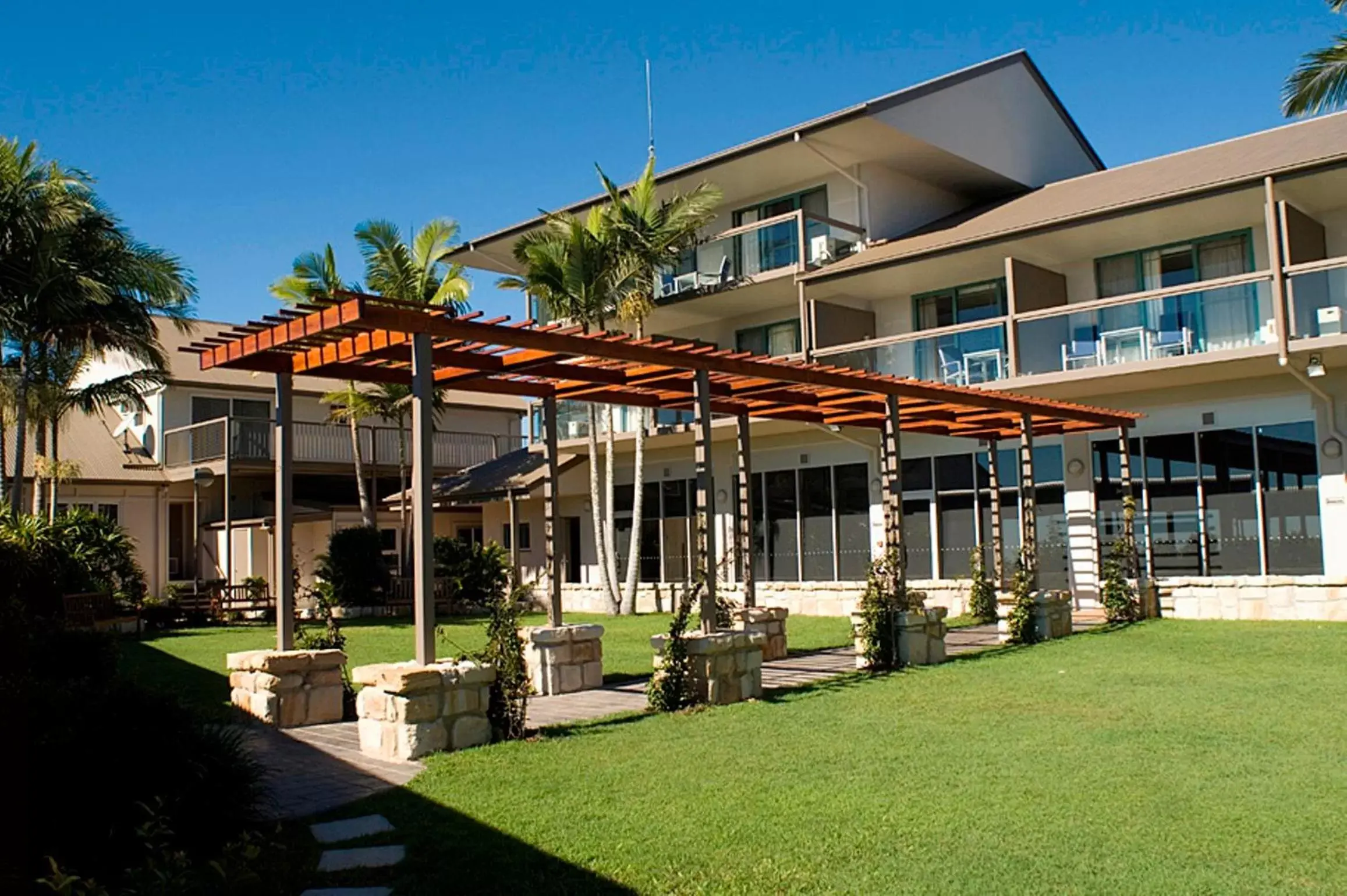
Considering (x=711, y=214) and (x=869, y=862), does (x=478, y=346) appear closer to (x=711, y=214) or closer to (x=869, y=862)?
(x=869, y=862)

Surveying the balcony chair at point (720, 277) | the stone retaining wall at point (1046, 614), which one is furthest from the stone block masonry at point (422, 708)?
the balcony chair at point (720, 277)

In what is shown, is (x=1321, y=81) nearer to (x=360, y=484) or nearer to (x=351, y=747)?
(x=351, y=747)

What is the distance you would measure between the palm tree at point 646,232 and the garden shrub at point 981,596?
7.63 meters

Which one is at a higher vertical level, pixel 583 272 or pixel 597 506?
pixel 583 272

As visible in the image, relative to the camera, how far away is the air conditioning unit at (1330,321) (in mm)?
16906

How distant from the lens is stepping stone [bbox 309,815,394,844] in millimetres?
6328

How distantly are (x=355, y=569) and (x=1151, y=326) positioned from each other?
16844 mm

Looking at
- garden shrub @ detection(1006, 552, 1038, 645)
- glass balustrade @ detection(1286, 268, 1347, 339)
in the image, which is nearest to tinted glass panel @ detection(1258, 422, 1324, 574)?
glass balustrade @ detection(1286, 268, 1347, 339)

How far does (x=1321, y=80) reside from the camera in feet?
59.1

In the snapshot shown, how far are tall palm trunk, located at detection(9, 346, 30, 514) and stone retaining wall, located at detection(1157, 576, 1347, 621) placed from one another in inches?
766

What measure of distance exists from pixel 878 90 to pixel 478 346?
14.8m

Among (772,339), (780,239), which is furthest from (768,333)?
(780,239)

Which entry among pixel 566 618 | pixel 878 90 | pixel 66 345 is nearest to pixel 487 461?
pixel 566 618

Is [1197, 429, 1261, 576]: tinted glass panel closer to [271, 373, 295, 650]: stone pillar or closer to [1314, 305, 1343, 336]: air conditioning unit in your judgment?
[1314, 305, 1343, 336]: air conditioning unit
